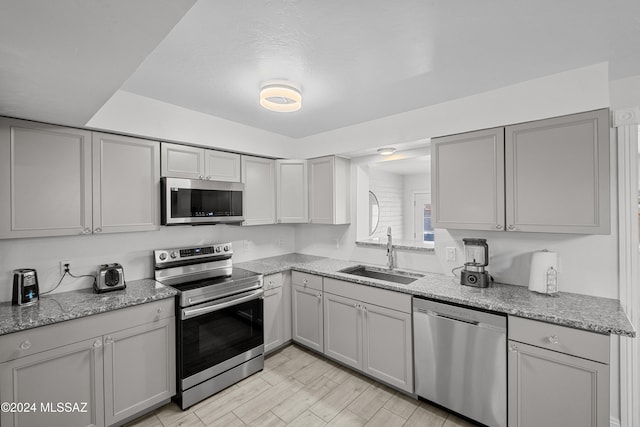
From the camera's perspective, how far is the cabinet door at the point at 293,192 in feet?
11.3

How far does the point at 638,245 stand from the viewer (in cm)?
184

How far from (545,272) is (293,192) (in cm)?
251

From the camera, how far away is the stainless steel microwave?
2.43m

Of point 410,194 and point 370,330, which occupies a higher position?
point 410,194

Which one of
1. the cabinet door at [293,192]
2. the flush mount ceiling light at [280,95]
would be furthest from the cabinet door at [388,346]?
the flush mount ceiling light at [280,95]

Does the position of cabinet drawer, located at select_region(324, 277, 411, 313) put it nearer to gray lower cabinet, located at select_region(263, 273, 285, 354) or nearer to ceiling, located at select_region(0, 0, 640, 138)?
gray lower cabinet, located at select_region(263, 273, 285, 354)

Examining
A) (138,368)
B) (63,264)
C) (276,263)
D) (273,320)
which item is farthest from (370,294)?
(63,264)

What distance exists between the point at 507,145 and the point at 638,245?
39.9 inches

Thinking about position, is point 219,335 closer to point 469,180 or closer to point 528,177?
point 469,180

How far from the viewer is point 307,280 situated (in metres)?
2.99

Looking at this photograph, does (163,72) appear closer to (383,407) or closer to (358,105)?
(358,105)

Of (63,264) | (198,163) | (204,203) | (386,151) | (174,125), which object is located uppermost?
(174,125)

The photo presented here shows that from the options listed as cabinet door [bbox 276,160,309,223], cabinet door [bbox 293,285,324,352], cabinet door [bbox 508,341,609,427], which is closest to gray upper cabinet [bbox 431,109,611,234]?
cabinet door [bbox 508,341,609,427]

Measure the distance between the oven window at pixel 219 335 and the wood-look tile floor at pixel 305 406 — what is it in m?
0.29
